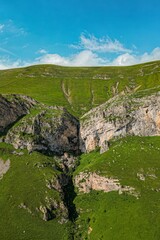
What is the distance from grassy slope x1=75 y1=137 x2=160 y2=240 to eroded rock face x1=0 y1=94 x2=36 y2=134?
3118 centimetres

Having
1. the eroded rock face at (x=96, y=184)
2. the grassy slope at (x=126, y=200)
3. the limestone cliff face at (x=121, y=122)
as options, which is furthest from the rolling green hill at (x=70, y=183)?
the limestone cliff face at (x=121, y=122)

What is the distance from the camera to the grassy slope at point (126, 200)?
6888 cm

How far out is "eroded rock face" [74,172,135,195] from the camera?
269ft

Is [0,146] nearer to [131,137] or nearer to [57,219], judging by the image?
[57,219]

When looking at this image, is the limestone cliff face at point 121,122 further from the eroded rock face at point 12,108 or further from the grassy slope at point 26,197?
the eroded rock face at point 12,108

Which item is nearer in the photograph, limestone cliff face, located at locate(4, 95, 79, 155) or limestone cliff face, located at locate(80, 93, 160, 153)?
limestone cliff face, located at locate(4, 95, 79, 155)

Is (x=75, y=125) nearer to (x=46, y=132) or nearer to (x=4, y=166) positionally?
(x=46, y=132)

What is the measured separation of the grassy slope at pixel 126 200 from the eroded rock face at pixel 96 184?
1.33 m

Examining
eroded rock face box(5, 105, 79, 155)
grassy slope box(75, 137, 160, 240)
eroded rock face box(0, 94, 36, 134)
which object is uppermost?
eroded rock face box(0, 94, 36, 134)

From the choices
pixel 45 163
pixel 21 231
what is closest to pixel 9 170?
pixel 45 163

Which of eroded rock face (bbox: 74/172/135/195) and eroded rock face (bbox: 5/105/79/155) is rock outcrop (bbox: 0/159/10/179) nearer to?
eroded rock face (bbox: 5/105/79/155)

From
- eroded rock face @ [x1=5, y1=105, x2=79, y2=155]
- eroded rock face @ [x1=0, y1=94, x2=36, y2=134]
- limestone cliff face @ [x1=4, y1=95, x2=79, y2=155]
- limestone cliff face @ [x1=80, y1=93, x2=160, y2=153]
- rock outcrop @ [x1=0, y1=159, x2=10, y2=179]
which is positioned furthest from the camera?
eroded rock face @ [x1=0, y1=94, x2=36, y2=134]

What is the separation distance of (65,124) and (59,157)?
16.1m

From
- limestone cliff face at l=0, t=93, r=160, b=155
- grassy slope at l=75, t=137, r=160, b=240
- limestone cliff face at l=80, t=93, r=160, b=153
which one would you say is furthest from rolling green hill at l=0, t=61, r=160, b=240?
limestone cliff face at l=80, t=93, r=160, b=153
